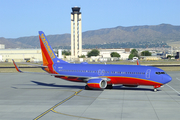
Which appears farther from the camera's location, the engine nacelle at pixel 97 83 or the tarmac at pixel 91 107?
the engine nacelle at pixel 97 83

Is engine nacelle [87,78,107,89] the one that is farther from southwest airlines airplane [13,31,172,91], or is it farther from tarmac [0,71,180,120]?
tarmac [0,71,180,120]

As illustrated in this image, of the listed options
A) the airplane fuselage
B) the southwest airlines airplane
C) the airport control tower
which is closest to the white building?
the airport control tower

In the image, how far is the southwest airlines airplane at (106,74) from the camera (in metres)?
39.2

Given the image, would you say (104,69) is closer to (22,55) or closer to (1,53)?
(22,55)

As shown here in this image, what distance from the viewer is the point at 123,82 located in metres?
40.9

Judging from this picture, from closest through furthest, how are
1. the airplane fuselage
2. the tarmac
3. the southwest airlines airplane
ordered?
1. the tarmac
2. the airplane fuselage
3. the southwest airlines airplane

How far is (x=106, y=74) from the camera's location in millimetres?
41969

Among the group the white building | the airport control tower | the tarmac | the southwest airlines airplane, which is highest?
the airport control tower

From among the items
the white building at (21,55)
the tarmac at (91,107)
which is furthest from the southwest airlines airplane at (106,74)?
the white building at (21,55)

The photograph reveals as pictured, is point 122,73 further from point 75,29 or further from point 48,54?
point 75,29

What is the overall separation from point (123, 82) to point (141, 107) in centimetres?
1251

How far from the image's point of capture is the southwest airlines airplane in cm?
3919

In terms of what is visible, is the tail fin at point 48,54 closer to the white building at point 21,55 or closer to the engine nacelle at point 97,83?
the engine nacelle at point 97,83

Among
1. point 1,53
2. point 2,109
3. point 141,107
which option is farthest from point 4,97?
point 1,53
